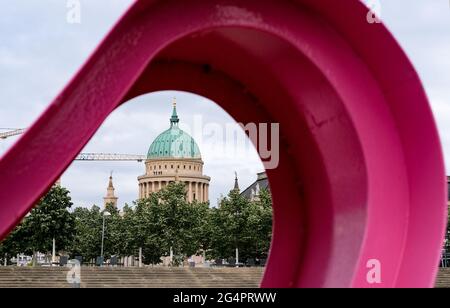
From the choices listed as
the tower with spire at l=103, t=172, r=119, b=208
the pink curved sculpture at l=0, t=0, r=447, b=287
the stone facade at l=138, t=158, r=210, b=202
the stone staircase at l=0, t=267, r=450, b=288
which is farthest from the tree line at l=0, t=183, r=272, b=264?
the tower with spire at l=103, t=172, r=119, b=208

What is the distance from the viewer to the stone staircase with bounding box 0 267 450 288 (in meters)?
27.4

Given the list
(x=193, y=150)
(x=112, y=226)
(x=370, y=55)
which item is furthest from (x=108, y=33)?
(x=193, y=150)

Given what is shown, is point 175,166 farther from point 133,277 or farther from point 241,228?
point 133,277

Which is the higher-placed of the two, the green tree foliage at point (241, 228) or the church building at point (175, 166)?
the church building at point (175, 166)

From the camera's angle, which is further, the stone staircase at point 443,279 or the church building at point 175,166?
the church building at point 175,166

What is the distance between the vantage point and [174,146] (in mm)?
98125

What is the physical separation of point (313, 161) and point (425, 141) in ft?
5.02

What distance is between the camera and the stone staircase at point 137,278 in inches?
1078

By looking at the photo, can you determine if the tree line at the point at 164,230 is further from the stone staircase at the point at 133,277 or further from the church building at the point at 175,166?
the church building at the point at 175,166

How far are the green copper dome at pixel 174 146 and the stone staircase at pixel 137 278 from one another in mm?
64159

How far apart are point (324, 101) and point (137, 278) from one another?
2441 centimetres

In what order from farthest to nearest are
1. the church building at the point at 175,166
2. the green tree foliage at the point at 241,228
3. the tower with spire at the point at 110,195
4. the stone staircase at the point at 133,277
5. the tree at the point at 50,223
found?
the tower with spire at the point at 110,195
the church building at the point at 175,166
the green tree foliage at the point at 241,228
the tree at the point at 50,223
the stone staircase at the point at 133,277

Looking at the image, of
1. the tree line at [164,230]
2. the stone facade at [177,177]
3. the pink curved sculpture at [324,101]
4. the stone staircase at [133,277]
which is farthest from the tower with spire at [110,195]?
the pink curved sculpture at [324,101]

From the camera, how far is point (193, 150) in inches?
3974
